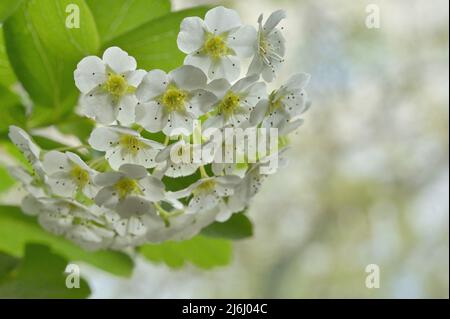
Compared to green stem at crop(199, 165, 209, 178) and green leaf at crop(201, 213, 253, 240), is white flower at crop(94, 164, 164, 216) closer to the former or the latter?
green stem at crop(199, 165, 209, 178)

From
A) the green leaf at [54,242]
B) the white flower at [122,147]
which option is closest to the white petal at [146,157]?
the white flower at [122,147]

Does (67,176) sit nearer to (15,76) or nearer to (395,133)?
(15,76)

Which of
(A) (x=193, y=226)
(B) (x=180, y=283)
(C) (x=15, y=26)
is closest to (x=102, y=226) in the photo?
(A) (x=193, y=226)

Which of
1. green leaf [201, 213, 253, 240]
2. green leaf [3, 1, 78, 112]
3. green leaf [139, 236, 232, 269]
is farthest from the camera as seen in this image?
green leaf [139, 236, 232, 269]

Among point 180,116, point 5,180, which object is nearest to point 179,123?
point 180,116

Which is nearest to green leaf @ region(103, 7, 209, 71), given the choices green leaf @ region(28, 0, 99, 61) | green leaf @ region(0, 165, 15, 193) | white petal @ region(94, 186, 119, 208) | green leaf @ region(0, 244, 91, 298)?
green leaf @ region(28, 0, 99, 61)

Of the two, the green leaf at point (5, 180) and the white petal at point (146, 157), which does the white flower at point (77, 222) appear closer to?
the white petal at point (146, 157)

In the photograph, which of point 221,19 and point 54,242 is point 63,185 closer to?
point 221,19
